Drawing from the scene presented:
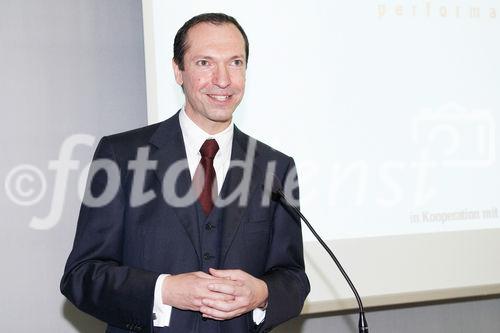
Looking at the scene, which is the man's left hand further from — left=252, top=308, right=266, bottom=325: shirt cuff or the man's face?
the man's face

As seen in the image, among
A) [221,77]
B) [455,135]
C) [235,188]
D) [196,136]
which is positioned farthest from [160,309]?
[455,135]

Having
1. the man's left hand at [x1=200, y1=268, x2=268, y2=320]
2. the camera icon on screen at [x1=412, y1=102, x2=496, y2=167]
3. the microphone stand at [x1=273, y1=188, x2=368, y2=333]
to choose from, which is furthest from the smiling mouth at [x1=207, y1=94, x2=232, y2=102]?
the camera icon on screen at [x1=412, y1=102, x2=496, y2=167]

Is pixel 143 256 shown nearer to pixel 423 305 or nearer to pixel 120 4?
pixel 120 4

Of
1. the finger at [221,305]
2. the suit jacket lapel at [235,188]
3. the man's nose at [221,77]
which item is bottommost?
the finger at [221,305]

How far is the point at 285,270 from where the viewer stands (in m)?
1.81

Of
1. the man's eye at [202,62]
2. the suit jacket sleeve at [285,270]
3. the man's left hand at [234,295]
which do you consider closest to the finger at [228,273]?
Result: the man's left hand at [234,295]

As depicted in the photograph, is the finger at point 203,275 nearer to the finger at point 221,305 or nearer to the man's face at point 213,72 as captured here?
the finger at point 221,305

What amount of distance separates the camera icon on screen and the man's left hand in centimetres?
168

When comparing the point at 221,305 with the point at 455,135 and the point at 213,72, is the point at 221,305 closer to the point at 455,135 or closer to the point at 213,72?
the point at 213,72

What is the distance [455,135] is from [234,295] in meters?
1.88

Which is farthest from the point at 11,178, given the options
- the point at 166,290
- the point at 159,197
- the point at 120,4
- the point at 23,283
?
the point at 166,290

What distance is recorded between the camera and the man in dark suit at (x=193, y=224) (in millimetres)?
1599

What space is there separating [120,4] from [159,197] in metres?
1.41

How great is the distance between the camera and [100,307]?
5.32ft
